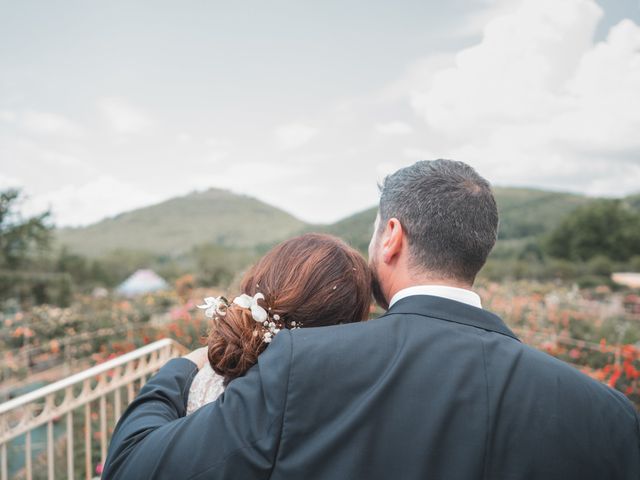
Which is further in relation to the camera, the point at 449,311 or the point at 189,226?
the point at 189,226

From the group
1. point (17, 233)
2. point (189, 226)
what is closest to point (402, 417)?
point (17, 233)

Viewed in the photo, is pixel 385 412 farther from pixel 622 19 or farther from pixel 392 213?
pixel 622 19

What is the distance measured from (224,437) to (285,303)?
0.41 m

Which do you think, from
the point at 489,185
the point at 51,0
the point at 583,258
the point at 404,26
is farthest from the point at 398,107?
the point at 583,258

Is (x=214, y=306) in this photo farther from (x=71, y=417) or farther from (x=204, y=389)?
(x=71, y=417)

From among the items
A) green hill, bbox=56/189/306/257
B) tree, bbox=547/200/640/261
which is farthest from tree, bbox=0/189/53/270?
green hill, bbox=56/189/306/257

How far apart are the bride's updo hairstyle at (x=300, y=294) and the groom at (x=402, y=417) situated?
24cm

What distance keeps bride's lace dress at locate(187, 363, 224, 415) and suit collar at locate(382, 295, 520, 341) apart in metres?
0.58

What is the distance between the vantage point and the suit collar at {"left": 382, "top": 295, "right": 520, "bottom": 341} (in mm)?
1038

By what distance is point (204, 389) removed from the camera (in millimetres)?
1299

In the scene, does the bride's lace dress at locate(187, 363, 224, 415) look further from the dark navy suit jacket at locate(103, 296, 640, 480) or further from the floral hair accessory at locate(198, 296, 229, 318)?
the dark navy suit jacket at locate(103, 296, 640, 480)

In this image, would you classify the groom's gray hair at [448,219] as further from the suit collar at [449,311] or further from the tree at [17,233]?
the tree at [17,233]

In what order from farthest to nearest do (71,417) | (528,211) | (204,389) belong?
(528,211)
(71,417)
(204,389)

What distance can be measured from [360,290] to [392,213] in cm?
25
